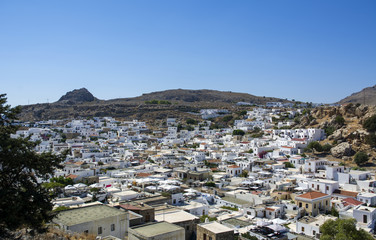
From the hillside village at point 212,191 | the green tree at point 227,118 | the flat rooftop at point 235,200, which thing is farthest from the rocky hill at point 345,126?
the green tree at point 227,118

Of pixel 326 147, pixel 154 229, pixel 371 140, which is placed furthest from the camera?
pixel 326 147

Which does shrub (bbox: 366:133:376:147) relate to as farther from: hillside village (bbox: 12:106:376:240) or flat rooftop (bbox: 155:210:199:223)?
flat rooftop (bbox: 155:210:199:223)

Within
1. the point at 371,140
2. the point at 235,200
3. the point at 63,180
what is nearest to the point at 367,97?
the point at 371,140

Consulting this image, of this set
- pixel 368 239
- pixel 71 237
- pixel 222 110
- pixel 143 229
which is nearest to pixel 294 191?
pixel 368 239

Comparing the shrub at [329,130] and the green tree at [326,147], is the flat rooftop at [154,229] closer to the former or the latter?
the green tree at [326,147]

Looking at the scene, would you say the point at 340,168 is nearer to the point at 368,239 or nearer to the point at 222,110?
the point at 368,239

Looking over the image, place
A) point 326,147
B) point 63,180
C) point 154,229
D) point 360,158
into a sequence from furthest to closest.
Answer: point 326,147 → point 360,158 → point 63,180 → point 154,229

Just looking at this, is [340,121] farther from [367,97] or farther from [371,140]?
[367,97]

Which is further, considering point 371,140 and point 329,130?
point 329,130
